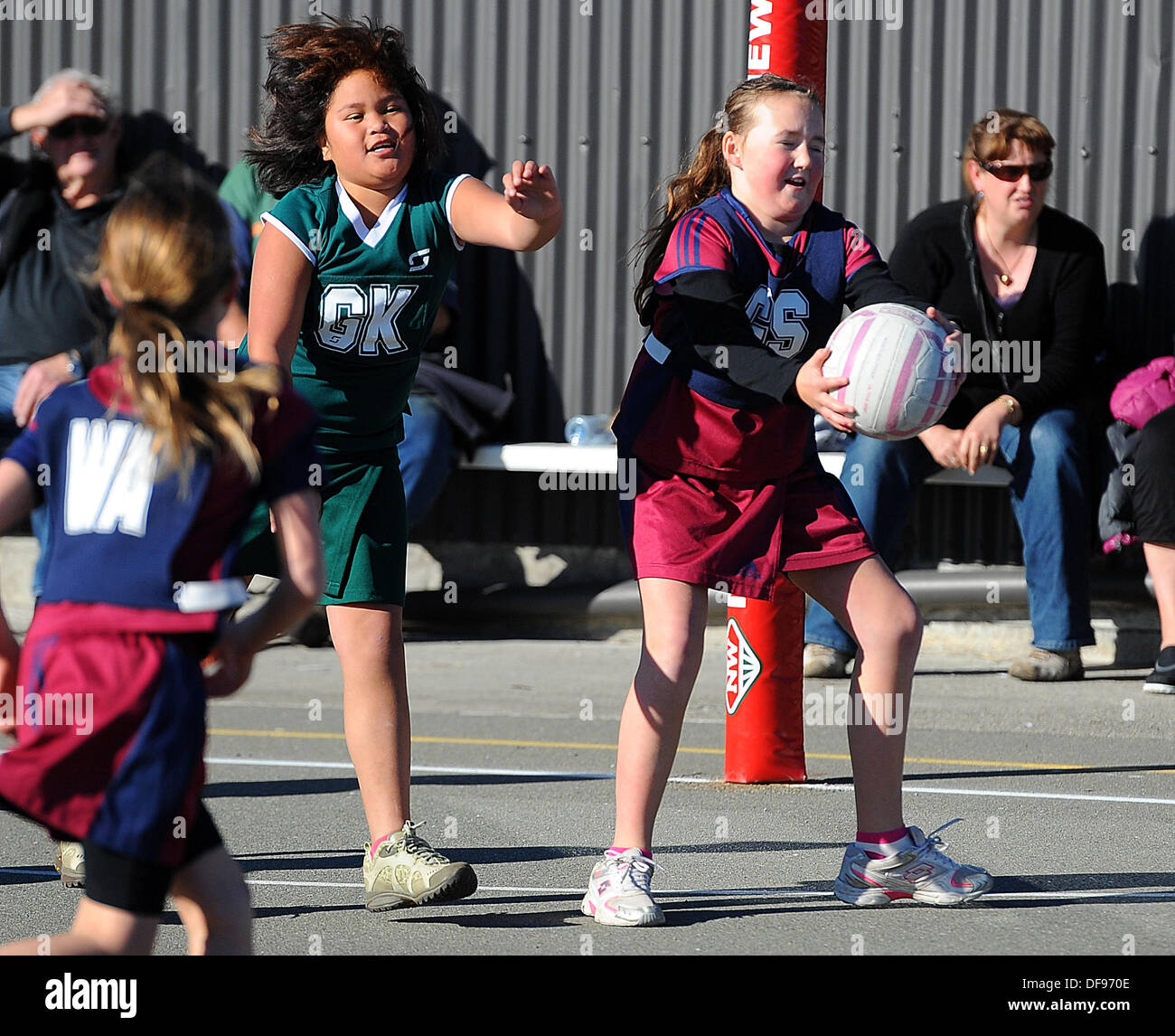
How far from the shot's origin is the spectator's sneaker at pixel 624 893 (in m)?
4.08

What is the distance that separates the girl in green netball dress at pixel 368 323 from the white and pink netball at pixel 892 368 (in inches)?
34.7

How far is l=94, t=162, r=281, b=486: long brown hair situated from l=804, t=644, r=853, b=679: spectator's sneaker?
4781mm

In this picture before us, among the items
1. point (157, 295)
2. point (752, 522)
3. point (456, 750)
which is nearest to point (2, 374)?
point (456, 750)

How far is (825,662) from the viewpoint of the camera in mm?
7418

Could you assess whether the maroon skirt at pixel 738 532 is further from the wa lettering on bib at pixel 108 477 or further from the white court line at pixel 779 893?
the wa lettering on bib at pixel 108 477

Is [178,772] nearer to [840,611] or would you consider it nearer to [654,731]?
[654,731]

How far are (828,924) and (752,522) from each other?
3.25ft

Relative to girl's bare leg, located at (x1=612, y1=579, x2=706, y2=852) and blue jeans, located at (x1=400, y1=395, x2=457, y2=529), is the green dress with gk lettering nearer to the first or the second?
girl's bare leg, located at (x1=612, y1=579, x2=706, y2=852)

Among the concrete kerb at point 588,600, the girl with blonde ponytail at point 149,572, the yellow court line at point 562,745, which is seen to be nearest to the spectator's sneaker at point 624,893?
the girl with blonde ponytail at point 149,572

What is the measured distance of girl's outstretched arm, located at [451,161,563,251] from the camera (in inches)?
157

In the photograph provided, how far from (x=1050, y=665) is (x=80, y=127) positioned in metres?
5.28

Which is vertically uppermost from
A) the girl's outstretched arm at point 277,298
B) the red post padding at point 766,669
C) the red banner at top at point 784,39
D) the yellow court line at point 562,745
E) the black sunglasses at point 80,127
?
the black sunglasses at point 80,127

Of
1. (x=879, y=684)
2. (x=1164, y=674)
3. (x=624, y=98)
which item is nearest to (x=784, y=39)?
(x=879, y=684)

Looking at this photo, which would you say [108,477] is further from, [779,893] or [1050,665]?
[1050,665]
